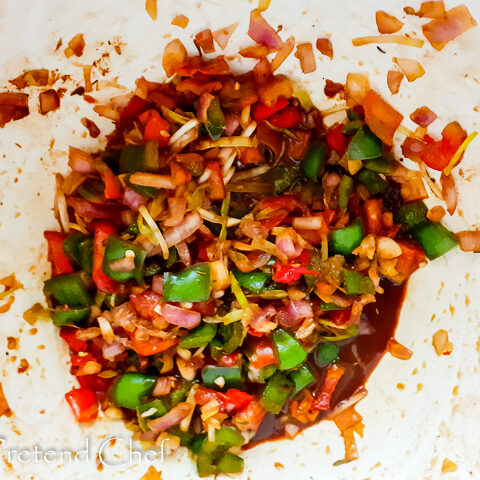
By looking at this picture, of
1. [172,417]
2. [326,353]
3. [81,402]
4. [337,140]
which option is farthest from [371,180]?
[81,402]

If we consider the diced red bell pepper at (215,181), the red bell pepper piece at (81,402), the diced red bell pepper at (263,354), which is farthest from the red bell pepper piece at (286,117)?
the red bell pepper piece at (81,402)

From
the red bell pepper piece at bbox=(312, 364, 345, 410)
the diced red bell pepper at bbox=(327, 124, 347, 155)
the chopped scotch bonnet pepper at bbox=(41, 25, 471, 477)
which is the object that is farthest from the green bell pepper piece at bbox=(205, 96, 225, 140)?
the red bell pepper piece at bbox=(312, 364, 345, 410)

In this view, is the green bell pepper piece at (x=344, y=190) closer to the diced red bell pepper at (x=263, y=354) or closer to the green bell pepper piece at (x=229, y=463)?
the diced red bell pepper at (x=263, y=354)

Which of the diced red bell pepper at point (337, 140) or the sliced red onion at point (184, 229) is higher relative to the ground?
the diced red bell pepper at point (337, 140)

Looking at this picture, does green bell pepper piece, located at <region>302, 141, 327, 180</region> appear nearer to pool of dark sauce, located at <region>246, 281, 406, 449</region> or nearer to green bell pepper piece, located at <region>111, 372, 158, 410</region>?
pool of dark sauce, located at <region>246, 281, 406, 449</region>

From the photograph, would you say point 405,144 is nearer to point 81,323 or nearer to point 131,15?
point 131,15

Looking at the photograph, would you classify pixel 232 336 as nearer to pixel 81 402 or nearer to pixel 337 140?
pixel 81 402
